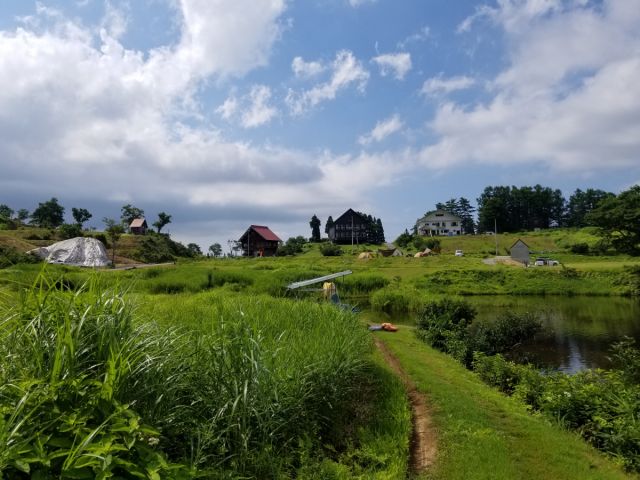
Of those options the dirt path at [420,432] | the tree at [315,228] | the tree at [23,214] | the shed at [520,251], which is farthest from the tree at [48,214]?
the dirt path at [420,432]

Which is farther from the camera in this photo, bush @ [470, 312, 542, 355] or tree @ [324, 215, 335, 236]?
tree @ [324, 215, 335, 236]

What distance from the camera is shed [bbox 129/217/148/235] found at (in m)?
79.6

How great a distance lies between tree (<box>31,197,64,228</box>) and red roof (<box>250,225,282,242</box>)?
102ft

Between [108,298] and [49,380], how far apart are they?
1064mm

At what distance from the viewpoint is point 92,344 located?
153 inches

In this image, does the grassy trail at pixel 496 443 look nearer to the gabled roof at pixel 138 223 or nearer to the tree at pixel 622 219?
the tree at pixel 622 219

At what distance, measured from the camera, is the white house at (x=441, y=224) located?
99.8 meters

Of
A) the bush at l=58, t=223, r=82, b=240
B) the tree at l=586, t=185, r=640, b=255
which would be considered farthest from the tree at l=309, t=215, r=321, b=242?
the tree at l=586, t=185, r=640, b=255

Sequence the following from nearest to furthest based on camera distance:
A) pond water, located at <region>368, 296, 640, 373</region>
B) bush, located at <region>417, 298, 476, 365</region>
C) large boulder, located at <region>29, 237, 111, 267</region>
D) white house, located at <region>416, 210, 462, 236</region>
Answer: bush, located at <region>417, 298, 476, 365</region>
pond water, located at <region>368, 296, 640, 373</region>
large boulder, located at <region>29, 237, 111, 267</region>
white house, located at <region>416, 210, 462, 236</region>

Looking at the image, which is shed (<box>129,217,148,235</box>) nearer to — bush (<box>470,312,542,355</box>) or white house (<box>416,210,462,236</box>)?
white house (<box>416,210,462,236</box>)

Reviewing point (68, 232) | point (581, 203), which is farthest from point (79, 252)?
point (581, 203)

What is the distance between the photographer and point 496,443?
20.5 ft

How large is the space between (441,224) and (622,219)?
202 feet

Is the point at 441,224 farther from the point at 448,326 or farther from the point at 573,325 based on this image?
the point at 448,326
